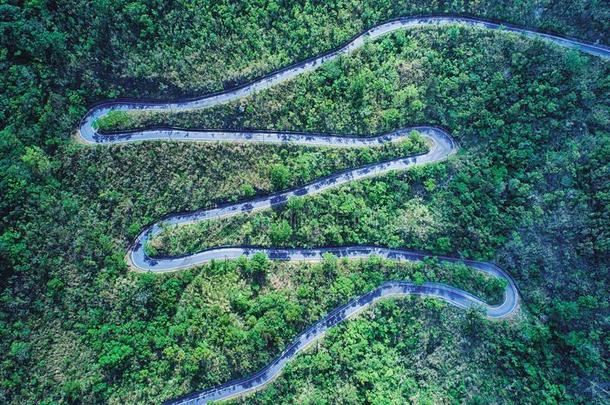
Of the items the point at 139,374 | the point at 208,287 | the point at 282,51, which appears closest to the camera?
the point at 139,374

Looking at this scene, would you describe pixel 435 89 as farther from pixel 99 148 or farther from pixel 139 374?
pixel 139 374

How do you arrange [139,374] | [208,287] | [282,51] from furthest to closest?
[282,51], [208,287], [139,374]

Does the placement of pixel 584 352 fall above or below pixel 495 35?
below

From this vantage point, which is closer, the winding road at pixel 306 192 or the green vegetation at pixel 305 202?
the green vegetation at pixel 305 202

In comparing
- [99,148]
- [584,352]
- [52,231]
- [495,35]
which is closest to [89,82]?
[99,148]
